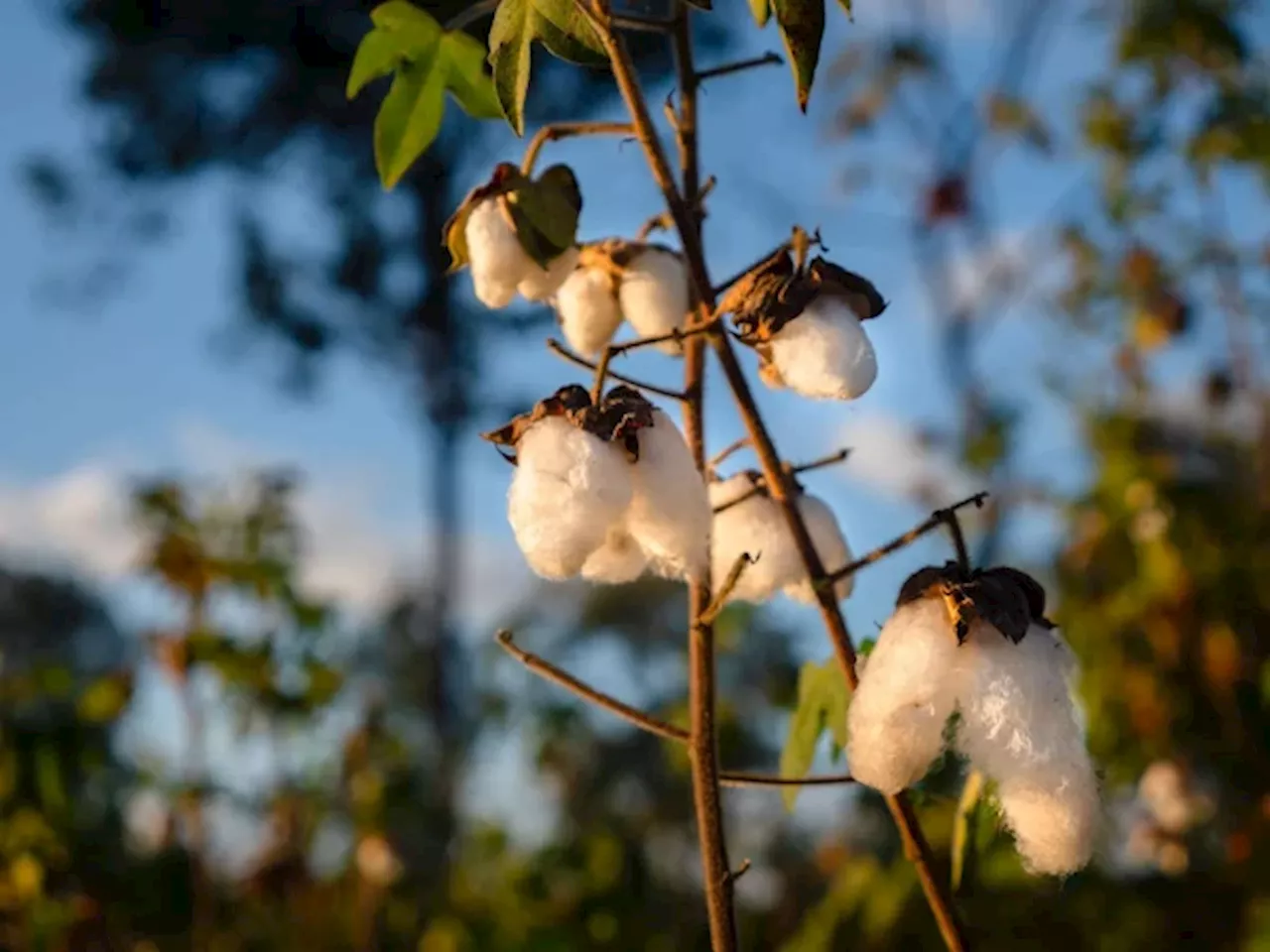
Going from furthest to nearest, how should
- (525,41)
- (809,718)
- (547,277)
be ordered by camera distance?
(809,718) → (547,277) → (525,41)

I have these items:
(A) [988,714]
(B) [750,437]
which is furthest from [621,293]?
(A) [988,714]

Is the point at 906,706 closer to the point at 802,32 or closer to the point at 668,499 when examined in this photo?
the point at 668,499

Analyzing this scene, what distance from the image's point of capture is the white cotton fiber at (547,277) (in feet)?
2.74

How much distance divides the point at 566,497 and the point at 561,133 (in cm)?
29

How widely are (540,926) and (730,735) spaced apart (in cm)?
50

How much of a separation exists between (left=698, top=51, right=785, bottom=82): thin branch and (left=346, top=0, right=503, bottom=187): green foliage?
136 millimetres

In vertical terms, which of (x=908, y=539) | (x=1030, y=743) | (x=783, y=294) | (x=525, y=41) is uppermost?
(x=525, y=41)

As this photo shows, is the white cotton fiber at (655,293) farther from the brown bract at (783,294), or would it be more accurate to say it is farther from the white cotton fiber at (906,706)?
the white cotton fiber at (906,706)

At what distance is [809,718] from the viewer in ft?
3.18

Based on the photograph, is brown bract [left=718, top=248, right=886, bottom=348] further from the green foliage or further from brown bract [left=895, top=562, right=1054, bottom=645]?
the green foliage

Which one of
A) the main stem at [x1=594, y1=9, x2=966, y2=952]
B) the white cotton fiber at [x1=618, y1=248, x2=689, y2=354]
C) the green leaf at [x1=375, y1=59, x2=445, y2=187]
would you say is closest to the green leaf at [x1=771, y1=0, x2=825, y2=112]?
the main stem at [x1=594, y1=9, x2=966, y2=952]

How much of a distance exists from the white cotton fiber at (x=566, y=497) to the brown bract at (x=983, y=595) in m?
0.15

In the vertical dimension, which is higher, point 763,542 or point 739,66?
point 739,66

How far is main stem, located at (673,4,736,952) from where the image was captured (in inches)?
29.2
